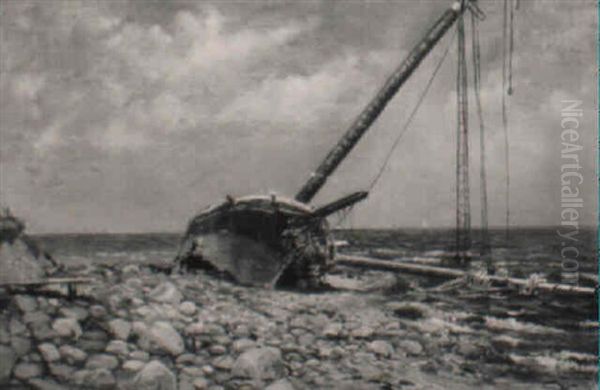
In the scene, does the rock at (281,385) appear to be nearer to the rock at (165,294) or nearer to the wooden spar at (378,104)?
the rock at (165,294)

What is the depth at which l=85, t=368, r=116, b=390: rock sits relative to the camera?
796cm

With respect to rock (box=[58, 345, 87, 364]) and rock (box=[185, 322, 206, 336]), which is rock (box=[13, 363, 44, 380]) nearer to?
rock (box=[58, 345, 87, 364])

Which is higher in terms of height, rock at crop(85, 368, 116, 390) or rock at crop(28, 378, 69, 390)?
rock at crop(28, 378, 69, 390)

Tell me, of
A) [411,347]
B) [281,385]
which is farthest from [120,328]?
[411,347]

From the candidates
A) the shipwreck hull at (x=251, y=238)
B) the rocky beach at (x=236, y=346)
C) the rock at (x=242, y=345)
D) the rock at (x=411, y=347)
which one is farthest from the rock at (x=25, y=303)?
the shipwreck hull at (x=251, y=238)

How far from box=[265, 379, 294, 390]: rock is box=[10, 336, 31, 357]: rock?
3.05 meters

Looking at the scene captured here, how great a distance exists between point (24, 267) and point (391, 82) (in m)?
13.1

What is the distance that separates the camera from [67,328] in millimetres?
8898

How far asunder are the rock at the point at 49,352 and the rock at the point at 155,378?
1.05m

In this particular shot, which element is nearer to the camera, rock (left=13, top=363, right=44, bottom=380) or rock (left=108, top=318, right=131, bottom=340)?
rock (left=13, top=363, right=44, bottom=380)

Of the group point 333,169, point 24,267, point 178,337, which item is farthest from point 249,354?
point 333,169

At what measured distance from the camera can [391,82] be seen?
20531mm

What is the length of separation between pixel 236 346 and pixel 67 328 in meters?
2.46

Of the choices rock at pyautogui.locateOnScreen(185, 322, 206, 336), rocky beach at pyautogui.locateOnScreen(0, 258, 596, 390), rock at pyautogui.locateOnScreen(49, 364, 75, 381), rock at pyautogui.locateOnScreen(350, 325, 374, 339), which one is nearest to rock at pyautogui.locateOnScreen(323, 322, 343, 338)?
rocky beach at pyautogui.locateOnScreen(0, 258, 596, 390)
